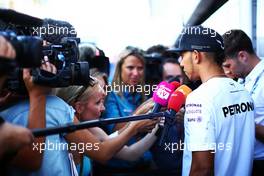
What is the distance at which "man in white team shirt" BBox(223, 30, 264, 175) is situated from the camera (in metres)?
2.10

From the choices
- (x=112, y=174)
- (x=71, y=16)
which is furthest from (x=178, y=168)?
(x=71, y=16)

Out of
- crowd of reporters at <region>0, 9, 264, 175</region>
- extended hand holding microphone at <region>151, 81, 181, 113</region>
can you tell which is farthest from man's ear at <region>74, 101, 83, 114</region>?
extended hand holding microphone at <region>151, 81, 181, 113</region>

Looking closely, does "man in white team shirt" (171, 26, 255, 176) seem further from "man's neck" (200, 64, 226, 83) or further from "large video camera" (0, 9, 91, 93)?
"large video camera" (0, 9, 91, 93)

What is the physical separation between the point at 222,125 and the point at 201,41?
0.41 m

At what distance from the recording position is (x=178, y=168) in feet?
8.39

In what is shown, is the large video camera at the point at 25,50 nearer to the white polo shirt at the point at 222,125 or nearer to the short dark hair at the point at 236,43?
the white polo shirt at the point at 222,125

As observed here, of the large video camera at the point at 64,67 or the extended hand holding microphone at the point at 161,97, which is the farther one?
the extended hand holding microphone at the point at 161,97

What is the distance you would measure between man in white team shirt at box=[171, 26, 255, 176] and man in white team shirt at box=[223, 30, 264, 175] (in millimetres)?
368

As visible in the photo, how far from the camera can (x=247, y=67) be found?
229cm

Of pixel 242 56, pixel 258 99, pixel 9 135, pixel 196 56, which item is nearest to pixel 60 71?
pixel 9 135

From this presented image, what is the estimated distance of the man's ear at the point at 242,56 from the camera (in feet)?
7.48

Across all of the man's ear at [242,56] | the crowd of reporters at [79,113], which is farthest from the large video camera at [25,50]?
the man's ear at [242,56]

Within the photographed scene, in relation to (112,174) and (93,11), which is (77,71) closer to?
(112,174)

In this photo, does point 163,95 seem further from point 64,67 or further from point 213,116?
point 64,67
